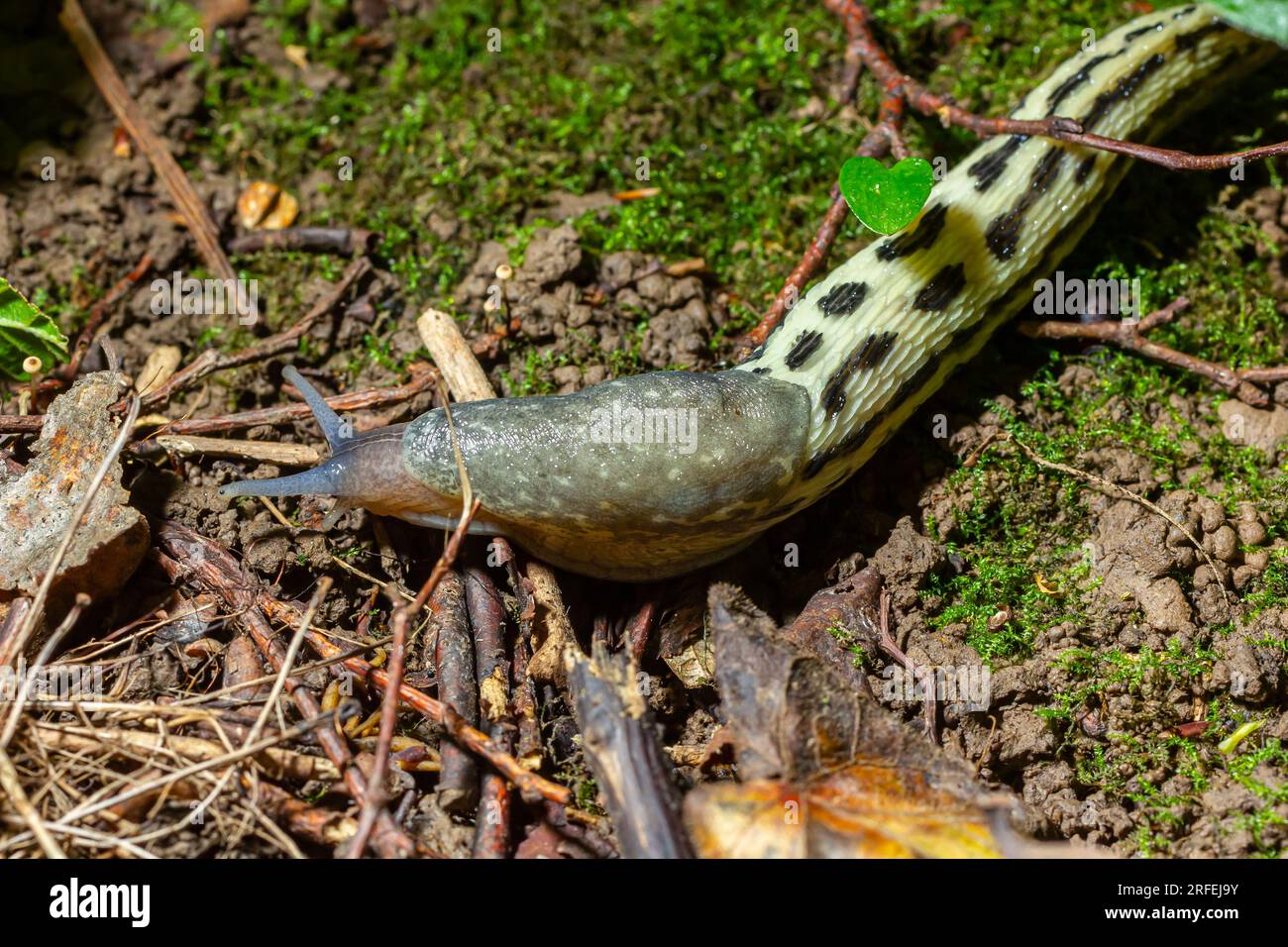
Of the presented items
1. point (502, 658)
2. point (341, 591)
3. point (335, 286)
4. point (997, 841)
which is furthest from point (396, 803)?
point (335, 286)

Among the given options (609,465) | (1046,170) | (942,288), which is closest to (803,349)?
(942,288)

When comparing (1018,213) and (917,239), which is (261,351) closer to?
(917,239)

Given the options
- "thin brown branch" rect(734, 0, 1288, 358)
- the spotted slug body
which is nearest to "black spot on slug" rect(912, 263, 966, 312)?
the spotted slug body

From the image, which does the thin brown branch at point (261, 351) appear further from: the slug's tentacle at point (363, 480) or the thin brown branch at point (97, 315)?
the slug's tentacle at point (363, 480)

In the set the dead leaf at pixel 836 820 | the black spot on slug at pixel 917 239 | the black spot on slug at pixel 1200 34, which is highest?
the black spot on slug at pixel 1200 34

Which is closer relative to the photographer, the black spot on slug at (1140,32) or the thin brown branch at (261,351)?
the thin brown branch at (261,351)

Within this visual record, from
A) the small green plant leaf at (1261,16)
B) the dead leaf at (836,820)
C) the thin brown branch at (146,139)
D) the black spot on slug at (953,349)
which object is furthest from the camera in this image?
the thin brown branch at (146,139)

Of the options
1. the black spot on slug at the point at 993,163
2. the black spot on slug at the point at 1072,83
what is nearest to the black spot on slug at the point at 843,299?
the black spot on slug at the point at 993,163
